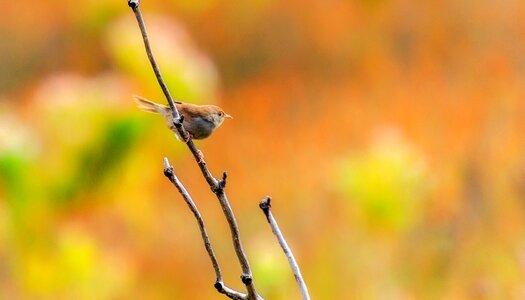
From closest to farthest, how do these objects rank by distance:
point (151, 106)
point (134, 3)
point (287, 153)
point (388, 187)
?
point (134, 3), point (151, 106), point (388, 187), point (287, 153)

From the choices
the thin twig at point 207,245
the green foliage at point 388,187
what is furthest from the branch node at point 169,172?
the green foliage at point 388,187

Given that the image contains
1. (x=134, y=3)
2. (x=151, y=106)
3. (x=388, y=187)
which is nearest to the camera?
(x=134, y=3)

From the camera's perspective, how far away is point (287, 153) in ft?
8.29

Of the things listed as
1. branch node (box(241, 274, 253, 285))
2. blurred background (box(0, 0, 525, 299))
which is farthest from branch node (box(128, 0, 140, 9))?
blurred background (box(0, 0, 525, 299))

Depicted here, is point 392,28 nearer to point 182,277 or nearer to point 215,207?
point 215,207

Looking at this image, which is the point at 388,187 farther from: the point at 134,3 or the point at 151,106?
the point at 134,3

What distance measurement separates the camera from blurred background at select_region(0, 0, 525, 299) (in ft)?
6.17

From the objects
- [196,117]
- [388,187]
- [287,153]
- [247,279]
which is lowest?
[247,279]

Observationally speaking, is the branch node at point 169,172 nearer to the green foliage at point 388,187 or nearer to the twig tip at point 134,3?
the twig tip at point 134,3

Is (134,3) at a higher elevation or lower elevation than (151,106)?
lower

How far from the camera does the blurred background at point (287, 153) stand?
74.1 inches

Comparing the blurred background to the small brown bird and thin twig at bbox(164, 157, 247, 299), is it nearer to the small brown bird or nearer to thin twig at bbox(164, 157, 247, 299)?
the small brown bird

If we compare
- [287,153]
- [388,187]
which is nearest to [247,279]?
[388,187]

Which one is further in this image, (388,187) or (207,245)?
(388,187)
